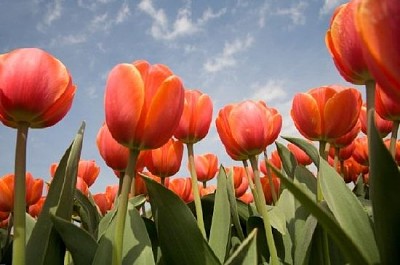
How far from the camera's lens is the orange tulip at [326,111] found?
5.34 ft

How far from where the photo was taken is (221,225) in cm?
139

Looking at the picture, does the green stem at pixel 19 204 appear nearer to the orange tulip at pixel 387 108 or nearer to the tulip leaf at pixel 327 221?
the tulip leaf at pixel 327 221

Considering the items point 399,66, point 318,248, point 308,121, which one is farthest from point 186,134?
point 399,66

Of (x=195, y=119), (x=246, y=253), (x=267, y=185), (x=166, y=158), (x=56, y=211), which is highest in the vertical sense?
(x=195, y=119)

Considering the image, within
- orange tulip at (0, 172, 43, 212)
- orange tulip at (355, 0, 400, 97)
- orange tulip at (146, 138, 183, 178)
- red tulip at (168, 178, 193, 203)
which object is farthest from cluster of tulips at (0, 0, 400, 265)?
orange tulip at (0, 172, 43, 212)

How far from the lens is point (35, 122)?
3.72 feet

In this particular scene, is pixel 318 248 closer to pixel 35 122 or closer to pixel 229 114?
pixel 229 114

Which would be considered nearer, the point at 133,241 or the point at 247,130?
the point at 133,241

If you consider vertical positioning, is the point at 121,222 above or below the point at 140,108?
below

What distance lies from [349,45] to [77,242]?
0.80m

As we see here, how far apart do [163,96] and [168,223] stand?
0.30 metres

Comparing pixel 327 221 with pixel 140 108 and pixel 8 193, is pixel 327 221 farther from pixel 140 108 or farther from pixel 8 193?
pixel 8 193

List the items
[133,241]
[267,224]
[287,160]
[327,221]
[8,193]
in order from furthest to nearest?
[8,193] < [287,160] < [267,224] < [133,241] < [327,221]

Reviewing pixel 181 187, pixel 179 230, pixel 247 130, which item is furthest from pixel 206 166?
pixel 179 230
